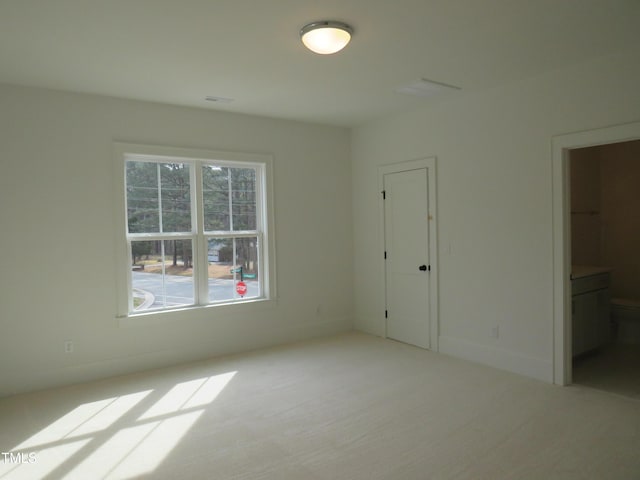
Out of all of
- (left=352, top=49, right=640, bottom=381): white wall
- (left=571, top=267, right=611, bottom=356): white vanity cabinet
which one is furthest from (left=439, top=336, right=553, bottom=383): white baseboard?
(left=571, top=267, right=611, bottom=356): white vanity cabinet

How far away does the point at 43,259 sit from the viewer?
3.87m

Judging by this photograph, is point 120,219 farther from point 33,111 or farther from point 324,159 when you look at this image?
point 324,159

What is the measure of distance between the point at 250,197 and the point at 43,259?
2.19m

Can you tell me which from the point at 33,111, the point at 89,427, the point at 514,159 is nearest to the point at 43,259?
the point at 33,111

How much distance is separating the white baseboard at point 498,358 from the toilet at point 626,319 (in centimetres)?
Result: 176

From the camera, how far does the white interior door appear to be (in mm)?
4887

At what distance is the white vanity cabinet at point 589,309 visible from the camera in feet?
13.7

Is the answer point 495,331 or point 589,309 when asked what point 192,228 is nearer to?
point 495,331

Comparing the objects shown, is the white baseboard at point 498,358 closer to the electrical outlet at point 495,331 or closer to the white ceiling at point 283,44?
the electrical outlet at point 495,331

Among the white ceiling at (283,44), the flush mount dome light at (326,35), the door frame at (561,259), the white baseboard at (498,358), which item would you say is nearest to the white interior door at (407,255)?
the white baseboard at (498,358)

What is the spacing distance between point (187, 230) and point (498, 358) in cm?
344

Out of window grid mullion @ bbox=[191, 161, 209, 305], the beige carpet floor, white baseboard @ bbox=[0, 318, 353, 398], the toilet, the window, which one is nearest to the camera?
the beige carpet floor

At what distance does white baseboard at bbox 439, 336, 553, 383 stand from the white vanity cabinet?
56 cm

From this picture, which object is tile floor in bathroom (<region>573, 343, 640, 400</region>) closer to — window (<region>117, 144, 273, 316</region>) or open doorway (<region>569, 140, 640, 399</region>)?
open doorway (<region>569, 140, 640, 399</region>)
